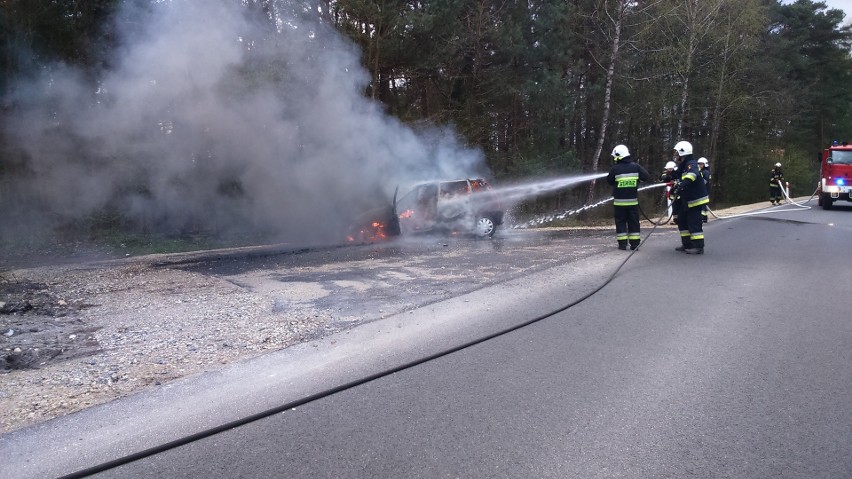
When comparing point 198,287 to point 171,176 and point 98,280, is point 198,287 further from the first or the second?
point 171,176

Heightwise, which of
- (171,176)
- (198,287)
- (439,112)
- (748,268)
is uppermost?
(439,112)

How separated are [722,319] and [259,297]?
5.10 m

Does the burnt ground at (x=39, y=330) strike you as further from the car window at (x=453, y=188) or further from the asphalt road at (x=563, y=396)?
the car window at (x=453, y=188)

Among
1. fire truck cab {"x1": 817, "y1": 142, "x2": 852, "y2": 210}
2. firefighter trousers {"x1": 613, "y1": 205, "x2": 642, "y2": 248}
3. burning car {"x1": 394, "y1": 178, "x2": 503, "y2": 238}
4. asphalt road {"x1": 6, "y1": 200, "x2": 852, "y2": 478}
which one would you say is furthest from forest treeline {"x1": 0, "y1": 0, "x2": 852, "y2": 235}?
asphalt road {"x1": 6, "y1": 200, "x2": 852, "y2": 478}

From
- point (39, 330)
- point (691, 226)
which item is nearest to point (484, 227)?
point (691, 226)

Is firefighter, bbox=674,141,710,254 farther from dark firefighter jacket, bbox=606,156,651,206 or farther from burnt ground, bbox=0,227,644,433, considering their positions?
burnt ground, bbox=0,227,644,433

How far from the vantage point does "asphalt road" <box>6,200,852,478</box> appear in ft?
9.74

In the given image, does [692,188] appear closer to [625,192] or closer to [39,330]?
[625,192]

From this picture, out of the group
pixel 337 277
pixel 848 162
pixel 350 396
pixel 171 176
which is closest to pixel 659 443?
pixel 350 396

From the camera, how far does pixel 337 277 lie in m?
8.29

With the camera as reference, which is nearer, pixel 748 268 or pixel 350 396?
pixel 350 396

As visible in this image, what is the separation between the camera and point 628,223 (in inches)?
403

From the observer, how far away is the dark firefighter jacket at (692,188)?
9.49m

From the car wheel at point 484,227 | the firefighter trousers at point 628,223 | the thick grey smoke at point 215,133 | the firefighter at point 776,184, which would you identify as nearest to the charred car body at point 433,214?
the car wheel at point 484,227
